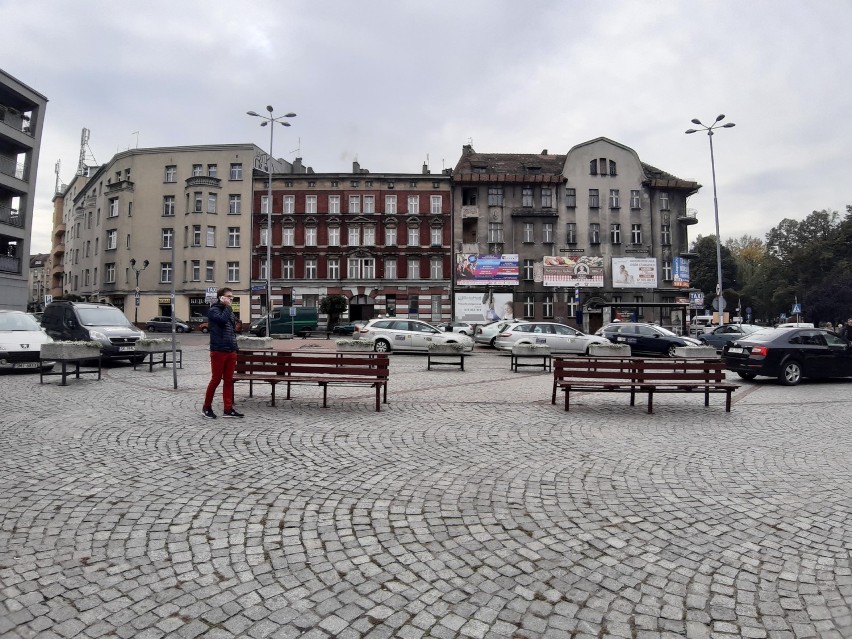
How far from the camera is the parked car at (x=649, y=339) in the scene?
22.8 metres

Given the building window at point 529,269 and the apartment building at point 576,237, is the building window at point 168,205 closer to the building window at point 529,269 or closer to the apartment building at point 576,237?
the apartment building at point 576,237

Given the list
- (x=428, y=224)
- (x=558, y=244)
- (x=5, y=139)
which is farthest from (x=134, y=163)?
(x=558, y=244)

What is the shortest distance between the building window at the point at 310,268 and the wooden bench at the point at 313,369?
1547 inches

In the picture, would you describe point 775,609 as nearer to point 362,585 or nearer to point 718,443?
point 362,585

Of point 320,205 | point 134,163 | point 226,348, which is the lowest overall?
point 226,348

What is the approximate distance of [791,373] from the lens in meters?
13.3

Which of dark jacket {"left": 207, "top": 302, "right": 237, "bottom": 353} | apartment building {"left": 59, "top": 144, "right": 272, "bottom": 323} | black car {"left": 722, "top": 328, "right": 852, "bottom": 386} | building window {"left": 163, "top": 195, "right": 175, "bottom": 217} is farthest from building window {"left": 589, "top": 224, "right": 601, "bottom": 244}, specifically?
dark jacket {"left": 207, "top": 302, "right": 237, "bottom": 353}

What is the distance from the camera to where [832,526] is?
3.92 m

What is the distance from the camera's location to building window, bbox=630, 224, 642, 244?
4803 cm

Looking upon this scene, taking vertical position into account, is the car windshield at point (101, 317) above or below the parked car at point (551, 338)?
above

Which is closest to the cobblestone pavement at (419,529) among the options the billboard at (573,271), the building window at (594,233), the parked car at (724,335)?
the parked car at (724,335)

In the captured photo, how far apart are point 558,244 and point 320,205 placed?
22.8 m

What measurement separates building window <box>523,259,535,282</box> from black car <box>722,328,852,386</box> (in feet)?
109

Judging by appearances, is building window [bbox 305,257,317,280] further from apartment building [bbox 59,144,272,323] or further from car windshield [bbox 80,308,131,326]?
car windshield [bbox 80,308,131,326]
